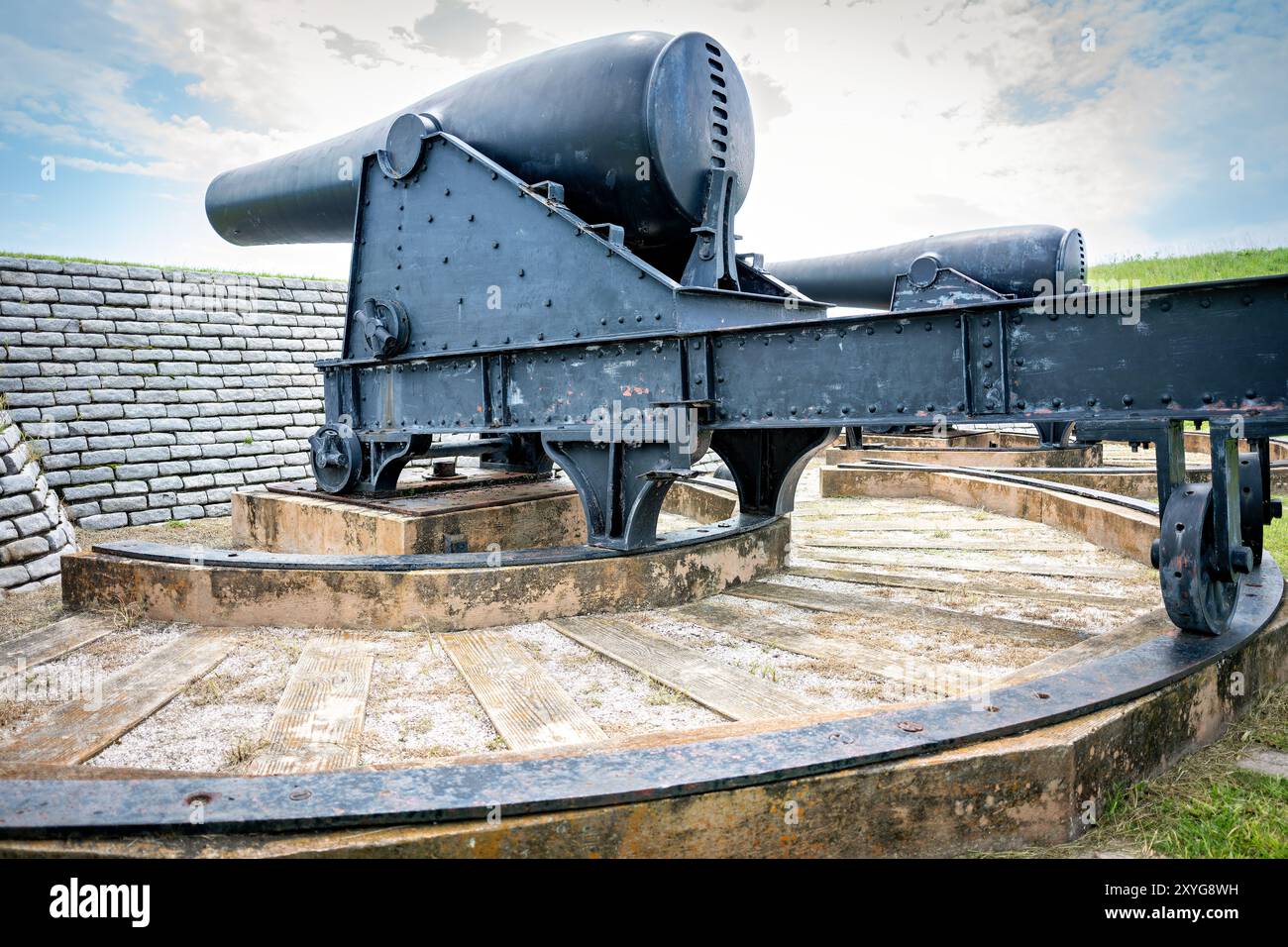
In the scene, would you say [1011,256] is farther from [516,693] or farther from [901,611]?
[516,693]

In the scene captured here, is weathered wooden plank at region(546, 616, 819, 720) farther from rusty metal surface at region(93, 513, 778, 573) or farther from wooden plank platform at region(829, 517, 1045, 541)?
wooden plank platform at region(829, 517, 1045, 541)

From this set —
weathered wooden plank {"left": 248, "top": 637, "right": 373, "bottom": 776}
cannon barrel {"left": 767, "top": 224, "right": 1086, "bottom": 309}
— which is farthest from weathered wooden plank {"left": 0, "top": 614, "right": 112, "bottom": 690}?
cannon barrel {"left": 767, "top": 224, "right": 1086, "bottom": 309}

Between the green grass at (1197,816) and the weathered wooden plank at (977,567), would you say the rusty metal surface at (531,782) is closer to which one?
the green grass at (1197,816)

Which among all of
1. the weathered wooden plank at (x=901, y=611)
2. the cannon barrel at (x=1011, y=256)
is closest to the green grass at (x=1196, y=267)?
the cannon barrel at (x=1011, y=256)

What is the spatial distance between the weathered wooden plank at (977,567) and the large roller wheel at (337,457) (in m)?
2.84

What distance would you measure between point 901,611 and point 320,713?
2.38 meters

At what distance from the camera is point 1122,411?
3.03 metres

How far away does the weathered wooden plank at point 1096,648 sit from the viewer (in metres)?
2.62

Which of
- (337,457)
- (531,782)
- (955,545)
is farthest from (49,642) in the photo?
(955,545)

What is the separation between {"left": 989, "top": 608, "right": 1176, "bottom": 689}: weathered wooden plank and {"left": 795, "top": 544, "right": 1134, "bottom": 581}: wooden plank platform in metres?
1.48

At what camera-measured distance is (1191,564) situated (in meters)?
2.69

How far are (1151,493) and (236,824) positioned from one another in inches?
318
